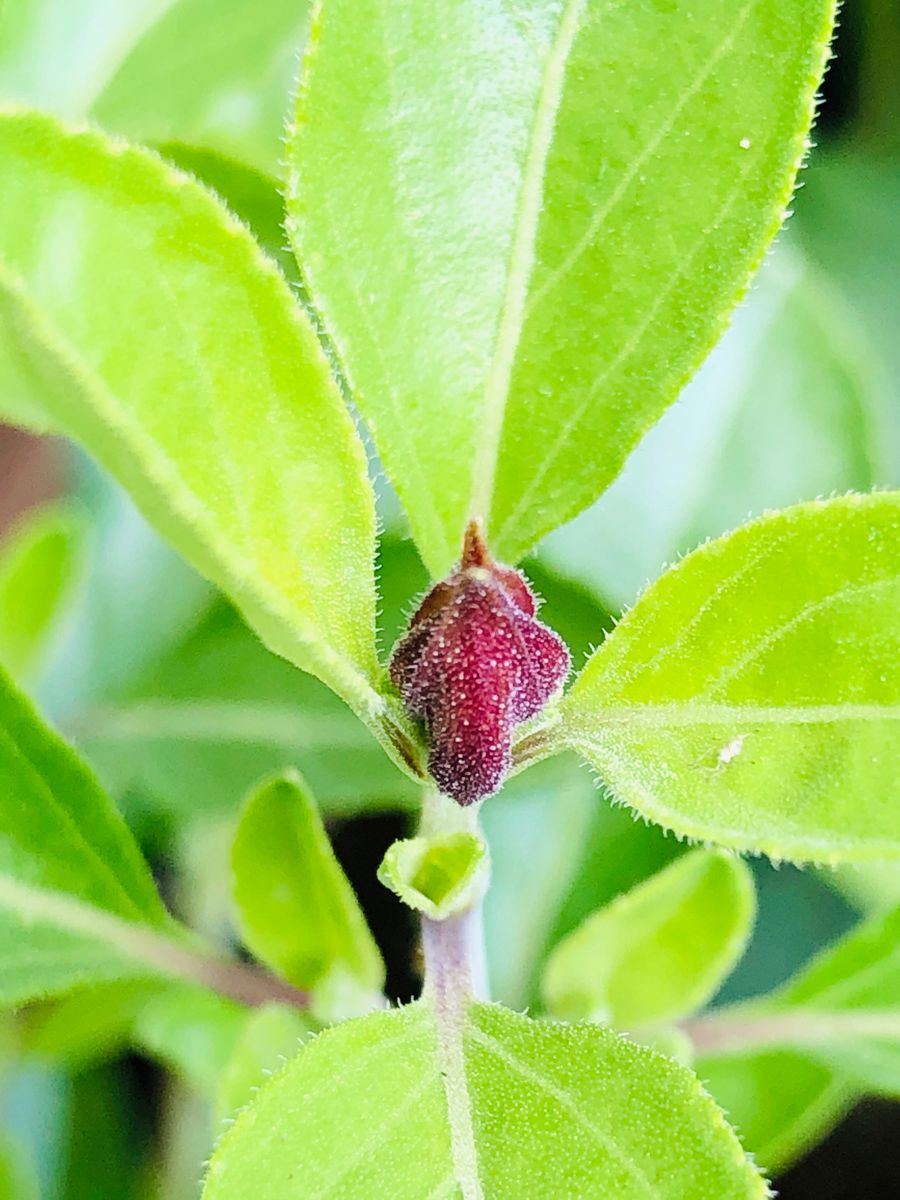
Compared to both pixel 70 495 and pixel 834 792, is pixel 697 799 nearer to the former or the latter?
pixel 834 792

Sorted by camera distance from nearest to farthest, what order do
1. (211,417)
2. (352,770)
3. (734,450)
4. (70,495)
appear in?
1. (211,417)
2. (352,770)
3. (734,450)
4. (70,495)

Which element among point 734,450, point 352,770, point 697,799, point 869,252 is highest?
point 869,252

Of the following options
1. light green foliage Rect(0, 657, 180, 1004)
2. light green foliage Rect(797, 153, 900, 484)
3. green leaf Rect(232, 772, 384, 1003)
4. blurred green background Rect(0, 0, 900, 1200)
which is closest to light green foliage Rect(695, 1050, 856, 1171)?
blurred green background Rect(0, 0, 900, 1200)

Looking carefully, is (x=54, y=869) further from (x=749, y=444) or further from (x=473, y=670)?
(x=749, y=444)

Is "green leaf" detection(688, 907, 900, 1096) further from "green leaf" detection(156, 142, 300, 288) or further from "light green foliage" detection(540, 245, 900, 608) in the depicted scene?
"green leaf" detection(156, 142, 300, 288)

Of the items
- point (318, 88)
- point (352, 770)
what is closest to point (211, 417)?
point (318, 88)

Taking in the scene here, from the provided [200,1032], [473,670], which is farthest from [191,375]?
[200,1032]

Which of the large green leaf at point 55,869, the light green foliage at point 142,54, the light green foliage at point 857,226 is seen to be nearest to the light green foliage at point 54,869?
the large green leaf at point 55,869

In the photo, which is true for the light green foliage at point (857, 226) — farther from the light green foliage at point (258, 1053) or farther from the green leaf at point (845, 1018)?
the light green foliage at point (258, 1053)
